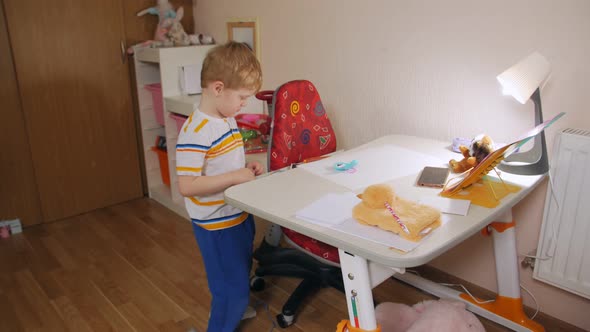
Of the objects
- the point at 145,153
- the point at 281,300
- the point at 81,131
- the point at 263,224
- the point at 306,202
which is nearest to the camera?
the point at 306,202

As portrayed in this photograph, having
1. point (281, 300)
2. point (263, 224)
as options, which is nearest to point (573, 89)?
point (281, 300)

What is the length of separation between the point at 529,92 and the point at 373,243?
30.0 inches

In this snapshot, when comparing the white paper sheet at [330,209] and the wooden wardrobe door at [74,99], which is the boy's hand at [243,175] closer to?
the white paper sheet at [330,209]

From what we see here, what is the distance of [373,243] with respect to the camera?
1.07 meters

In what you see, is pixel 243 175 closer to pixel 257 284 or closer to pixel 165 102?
pixel 257 284

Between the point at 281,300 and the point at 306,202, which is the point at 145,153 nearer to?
the point at 281,300

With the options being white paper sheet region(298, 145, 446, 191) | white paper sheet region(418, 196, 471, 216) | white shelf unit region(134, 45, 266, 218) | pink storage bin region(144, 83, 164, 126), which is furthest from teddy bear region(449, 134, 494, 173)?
pink storage bin region(144, 83, 164, 126)

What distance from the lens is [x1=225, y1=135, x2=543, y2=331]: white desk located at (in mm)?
1066

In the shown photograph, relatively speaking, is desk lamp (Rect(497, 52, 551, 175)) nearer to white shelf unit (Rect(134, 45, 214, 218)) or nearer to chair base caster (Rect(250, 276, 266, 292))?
chair base caster (Rect(250, 276, 266, 292))

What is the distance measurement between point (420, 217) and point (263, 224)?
1407 millimetres

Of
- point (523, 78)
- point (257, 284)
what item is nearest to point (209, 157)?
point (257, 284)

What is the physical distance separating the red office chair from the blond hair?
1.02 ft

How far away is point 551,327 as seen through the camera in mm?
1774

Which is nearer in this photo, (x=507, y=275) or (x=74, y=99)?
(x=507, y=275)
